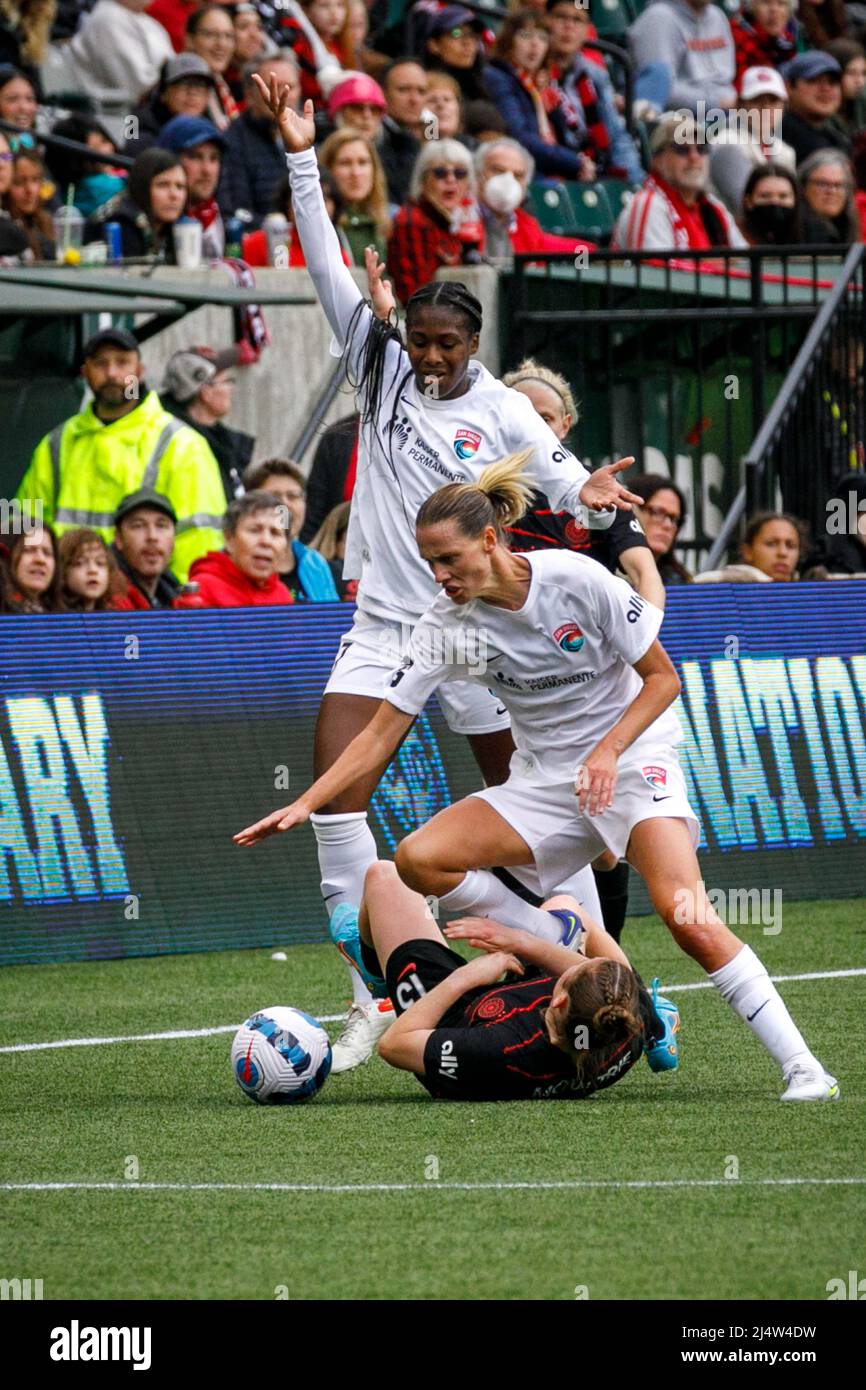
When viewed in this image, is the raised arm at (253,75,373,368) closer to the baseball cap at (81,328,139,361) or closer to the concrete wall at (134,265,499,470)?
the baseball cap at (81,328,139,361)

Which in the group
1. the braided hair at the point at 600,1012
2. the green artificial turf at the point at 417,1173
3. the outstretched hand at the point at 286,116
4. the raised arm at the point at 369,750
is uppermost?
the outstretched hand at the point at 286,116

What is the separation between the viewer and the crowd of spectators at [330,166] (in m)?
12.8

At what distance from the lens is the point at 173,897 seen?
444 inches

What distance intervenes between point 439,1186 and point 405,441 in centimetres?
300

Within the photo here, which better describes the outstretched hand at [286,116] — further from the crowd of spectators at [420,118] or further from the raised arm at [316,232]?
the crowd of spectators at [420,118]

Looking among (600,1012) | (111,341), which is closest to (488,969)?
(600,1012)

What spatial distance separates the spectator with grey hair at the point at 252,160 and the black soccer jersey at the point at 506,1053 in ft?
30.4

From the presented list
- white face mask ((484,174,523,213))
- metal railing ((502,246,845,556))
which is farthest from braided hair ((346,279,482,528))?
white face mask ((484,174,523,213))

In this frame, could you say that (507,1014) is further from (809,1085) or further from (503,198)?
(503,198)

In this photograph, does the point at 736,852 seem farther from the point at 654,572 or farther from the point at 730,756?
the point at 654,572

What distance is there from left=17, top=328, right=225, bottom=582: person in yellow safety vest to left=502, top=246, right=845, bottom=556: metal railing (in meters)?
3.49

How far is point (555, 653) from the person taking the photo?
25.4 ft

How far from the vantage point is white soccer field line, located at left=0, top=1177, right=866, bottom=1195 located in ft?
20.6

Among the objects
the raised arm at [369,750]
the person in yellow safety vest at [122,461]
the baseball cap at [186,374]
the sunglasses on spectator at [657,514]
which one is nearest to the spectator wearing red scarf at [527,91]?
the baseball cap at [186,374]
